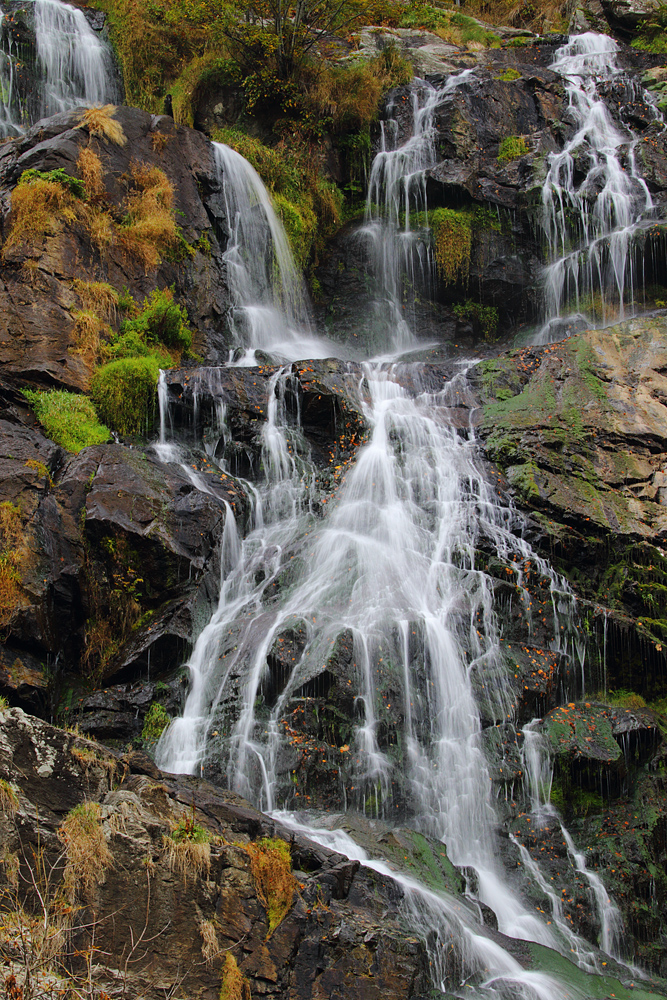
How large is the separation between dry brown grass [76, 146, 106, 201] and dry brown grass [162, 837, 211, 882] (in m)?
11.5

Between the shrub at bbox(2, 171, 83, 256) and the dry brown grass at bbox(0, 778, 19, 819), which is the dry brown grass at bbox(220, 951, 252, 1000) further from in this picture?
the shrub at bbox(2, 171, 83, 256)

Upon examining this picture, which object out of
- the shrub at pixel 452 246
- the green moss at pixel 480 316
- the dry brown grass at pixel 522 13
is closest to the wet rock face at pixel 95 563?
the green moss at pixel 480 316

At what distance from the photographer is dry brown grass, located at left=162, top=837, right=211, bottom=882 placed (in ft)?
14.9

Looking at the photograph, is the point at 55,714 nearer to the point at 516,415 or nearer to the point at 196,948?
the point at 196,948

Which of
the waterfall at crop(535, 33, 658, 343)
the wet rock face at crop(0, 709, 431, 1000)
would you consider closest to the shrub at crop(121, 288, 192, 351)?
the waterfall at crop(535, 33, 658, 343)

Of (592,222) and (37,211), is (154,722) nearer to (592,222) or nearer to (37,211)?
(37,211)

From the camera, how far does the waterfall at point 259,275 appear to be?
47.4ft

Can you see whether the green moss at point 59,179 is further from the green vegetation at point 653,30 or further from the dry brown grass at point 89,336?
the green vegetation at point 653,30

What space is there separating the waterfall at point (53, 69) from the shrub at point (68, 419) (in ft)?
29.0

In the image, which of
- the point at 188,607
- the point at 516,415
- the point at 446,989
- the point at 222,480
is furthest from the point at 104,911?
the point at 516,415

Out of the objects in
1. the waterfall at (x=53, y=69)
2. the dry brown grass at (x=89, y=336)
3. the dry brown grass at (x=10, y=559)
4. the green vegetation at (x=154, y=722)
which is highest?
the waterfall at (x=53, y=69)

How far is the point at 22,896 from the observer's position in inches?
155

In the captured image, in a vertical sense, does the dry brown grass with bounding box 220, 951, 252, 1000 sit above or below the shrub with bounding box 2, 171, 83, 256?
below

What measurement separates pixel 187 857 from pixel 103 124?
521 inches
